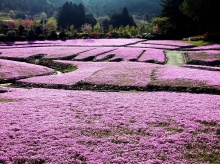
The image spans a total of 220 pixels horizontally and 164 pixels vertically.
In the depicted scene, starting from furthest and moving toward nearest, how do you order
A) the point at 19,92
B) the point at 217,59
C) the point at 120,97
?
1. the point at 217,59
2. the point at 19,92
3. the point at 120,97

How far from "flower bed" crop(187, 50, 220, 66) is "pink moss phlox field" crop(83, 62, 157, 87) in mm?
10380

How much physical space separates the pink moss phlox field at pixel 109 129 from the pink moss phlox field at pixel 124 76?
639cm

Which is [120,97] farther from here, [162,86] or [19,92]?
[19,92]

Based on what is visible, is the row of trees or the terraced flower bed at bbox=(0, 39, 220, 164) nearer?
the terraced flower bed at bbox=(0, 39, 220, 164)

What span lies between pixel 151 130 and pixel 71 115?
17.9 feet

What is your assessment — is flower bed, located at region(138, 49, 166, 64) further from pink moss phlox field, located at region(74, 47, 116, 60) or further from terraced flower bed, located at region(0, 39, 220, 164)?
terraced flower bed, located at region(0, 39, 220, 164)

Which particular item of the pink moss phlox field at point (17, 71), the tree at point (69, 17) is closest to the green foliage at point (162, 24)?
the pink moss phlox field at point (17, 71)

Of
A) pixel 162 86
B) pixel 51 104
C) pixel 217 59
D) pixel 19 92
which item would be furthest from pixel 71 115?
pixel 217 59

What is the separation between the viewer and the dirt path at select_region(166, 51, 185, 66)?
4531cm

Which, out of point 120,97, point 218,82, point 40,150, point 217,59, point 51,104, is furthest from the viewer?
point 217,59

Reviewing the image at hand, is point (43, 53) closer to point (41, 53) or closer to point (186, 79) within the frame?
point (41, 53)

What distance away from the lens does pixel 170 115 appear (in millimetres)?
18312

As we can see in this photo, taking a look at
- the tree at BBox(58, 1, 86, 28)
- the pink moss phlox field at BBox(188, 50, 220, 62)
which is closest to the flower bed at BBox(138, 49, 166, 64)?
the pink moss phlox field at BBox(188, 50, 220, 62)

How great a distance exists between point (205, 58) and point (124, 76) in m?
19.8
